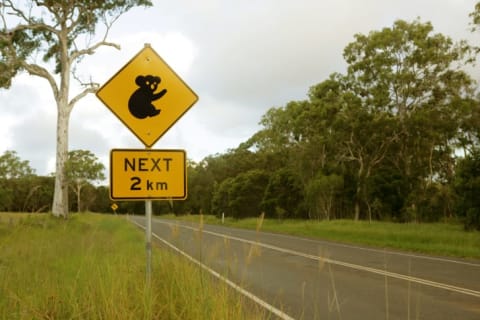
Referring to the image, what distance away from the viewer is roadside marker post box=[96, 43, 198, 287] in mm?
5844

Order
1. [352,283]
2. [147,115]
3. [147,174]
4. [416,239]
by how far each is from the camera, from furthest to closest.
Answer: [416,239]
[352,283]
[147,115]
[147,174]

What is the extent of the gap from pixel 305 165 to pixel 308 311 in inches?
1546

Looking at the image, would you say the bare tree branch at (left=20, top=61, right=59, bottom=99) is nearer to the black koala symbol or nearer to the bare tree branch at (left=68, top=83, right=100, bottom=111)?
the bare tree branch at (left=68, top=83, right=100, bottom=111)

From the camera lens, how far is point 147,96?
6.18 m

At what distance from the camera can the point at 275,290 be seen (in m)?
9.20

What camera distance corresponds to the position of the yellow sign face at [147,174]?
5.81 metres

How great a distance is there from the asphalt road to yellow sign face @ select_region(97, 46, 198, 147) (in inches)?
51.2

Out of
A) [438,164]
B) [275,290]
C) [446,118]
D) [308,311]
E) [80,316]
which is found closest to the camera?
[80,316]

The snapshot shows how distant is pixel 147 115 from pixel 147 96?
0.25 metres

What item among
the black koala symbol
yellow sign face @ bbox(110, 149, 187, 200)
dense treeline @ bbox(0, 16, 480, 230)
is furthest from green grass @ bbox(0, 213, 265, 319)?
dense treeline @ bbox(0, 16, 480, 230)

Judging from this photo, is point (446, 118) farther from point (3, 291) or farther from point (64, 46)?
point (3, 291)

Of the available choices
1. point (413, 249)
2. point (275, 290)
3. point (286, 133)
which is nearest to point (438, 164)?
point (286, 133)

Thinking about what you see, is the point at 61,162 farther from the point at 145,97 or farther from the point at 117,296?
the point at 117,296

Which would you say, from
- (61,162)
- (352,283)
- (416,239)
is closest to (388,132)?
(416,239)
